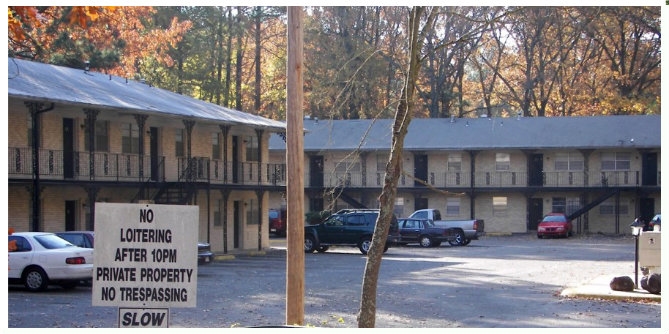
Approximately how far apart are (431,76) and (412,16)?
186 feet

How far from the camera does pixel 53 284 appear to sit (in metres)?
22.9

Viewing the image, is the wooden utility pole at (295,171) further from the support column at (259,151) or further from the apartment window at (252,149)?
the apartment window at (252,149)

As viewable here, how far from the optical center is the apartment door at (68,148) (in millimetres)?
31828

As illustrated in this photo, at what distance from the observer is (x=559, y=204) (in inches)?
2231

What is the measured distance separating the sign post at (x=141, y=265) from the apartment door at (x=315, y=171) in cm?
5142

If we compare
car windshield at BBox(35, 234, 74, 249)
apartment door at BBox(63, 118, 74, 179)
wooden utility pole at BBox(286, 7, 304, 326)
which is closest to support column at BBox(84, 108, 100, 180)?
apartment door at BBox(63, 118, 74, 179)

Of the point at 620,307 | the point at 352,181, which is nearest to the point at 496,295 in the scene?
the point at 620,307

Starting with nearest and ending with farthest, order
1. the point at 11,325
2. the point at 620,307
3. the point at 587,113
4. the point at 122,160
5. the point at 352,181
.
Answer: the point at 11,325 → the point at 620,307 → the point at 122,160 → the point at 352,181 → the point at 587,113

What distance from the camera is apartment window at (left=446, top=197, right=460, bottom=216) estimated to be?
189 feet

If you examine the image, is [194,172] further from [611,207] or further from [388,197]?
[611,207]

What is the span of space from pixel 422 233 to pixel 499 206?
14819 millimetres

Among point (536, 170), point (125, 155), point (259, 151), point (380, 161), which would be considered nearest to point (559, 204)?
point (536, 170)

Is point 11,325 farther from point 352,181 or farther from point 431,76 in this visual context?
→ point 431,76

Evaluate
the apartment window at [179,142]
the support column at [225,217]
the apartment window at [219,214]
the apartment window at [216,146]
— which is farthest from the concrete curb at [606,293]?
the apartment window at [216,146]
